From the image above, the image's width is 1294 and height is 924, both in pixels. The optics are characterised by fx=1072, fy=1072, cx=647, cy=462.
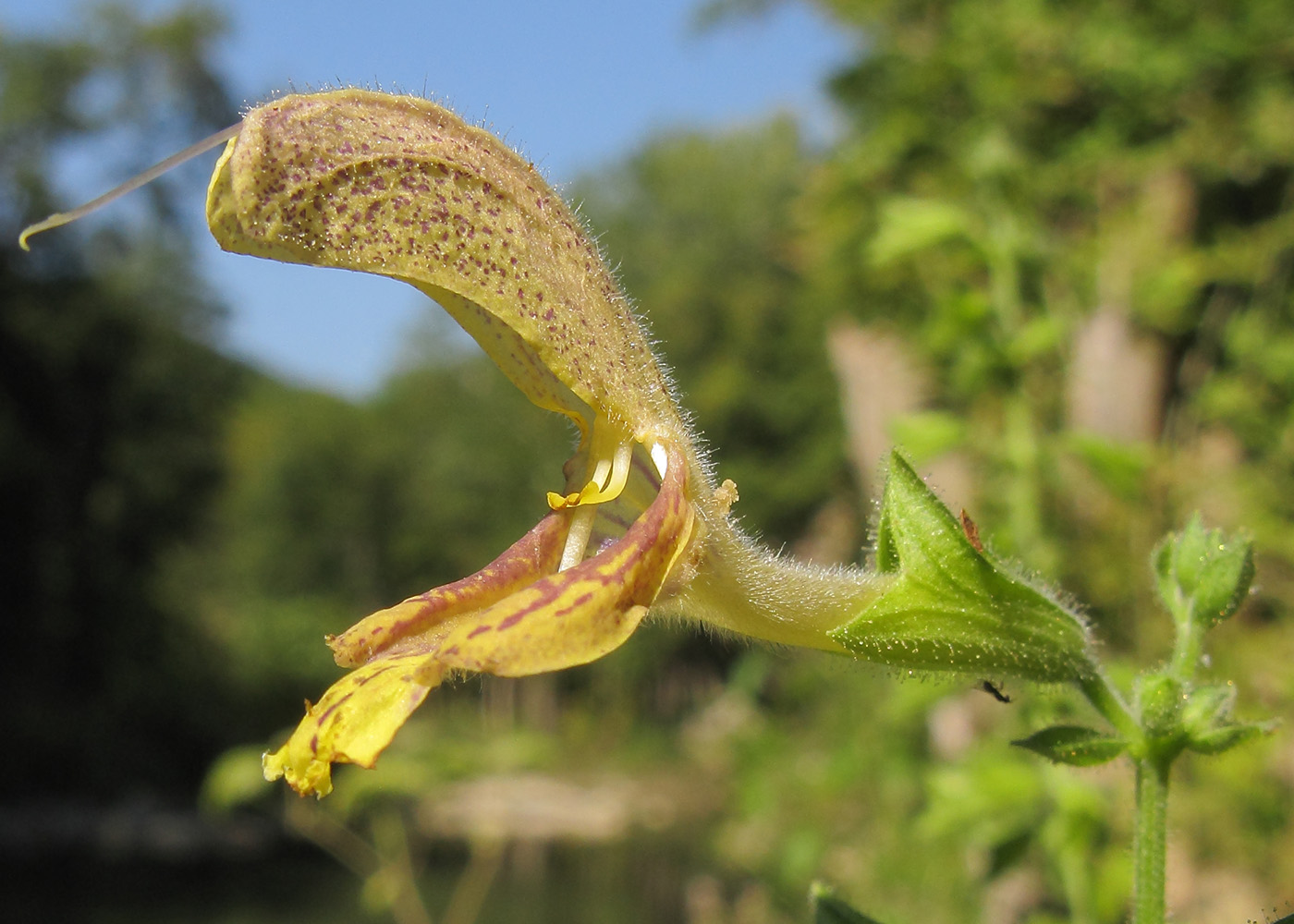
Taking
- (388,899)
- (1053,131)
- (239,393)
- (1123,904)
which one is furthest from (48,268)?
(1123,904)

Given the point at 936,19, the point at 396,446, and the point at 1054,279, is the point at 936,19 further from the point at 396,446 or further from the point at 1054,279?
the point at 396,446

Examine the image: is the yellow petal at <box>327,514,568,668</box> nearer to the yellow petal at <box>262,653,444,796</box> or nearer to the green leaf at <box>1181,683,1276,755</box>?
the yellow petal at <box>262,653,444,796</box>

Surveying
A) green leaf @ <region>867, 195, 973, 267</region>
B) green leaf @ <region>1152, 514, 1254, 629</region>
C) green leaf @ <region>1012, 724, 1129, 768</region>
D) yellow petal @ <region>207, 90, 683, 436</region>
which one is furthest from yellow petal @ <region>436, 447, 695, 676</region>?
green leaf @ <region>867, 195, 973, 267</region>

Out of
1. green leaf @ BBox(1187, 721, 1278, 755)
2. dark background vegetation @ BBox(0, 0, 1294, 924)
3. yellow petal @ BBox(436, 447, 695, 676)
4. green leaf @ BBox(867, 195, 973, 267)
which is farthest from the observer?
dark background vegetation @ BBox(0, 0, 1294, 924)

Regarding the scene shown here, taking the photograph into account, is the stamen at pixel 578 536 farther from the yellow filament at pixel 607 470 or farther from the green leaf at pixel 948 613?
the green leaf at pixel 948 613

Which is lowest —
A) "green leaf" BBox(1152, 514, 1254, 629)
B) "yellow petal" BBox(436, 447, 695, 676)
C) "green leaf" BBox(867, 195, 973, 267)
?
"yellow petal" BBox(436, 447, 695, 676)

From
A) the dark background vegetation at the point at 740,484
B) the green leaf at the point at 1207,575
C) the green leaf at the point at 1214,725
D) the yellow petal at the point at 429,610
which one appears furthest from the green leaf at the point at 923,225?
the yellow petal at the point at 429,610
